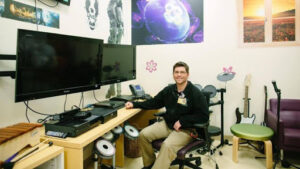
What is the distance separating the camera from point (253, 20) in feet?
10.1

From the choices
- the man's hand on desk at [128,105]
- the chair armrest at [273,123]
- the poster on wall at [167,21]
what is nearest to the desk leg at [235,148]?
the chair armrest at [273,123]

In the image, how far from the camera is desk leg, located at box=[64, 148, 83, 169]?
1387mm

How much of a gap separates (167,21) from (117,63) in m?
1.39

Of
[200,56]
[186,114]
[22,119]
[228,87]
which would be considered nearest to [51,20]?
[22,119]

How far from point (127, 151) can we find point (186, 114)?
1.09 metres

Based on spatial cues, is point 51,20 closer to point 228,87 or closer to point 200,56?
point 200,56

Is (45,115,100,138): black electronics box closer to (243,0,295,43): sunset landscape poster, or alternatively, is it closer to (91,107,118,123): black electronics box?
(91,107,118,123): black electronics box

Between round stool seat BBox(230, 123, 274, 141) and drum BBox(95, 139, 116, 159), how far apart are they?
1604 millimetres

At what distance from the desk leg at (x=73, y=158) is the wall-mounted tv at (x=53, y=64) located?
45 centimetres

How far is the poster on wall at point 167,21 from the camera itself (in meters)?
3.35

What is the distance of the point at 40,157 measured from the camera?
1.21 metres

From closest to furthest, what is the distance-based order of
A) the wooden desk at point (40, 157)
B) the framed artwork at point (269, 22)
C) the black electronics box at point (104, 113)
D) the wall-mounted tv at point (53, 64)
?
the wooden desk at point (40, 157), the wall-mounted tv at point (53, 64), the black electronics box at point (104, 113), the framed artwork at point (269, 22)

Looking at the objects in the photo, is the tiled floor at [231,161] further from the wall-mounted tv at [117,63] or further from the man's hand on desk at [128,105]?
the wall-mounted tv at [117,63]

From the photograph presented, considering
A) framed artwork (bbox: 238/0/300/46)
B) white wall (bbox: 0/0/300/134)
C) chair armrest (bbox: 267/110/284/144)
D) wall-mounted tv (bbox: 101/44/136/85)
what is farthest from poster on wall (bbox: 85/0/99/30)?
chair armrest (bbox: 267/110/284/144)
